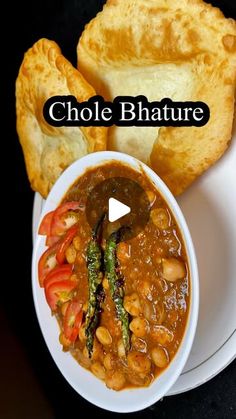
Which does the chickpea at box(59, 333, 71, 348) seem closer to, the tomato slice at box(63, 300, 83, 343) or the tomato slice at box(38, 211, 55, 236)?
the tomato slice at box(63, 300, 83, 343)

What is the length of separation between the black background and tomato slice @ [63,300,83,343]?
0.38 meters

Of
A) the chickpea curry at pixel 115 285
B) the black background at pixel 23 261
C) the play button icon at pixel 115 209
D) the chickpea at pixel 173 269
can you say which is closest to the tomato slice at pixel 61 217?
the chickpea curry at pixel 115 285

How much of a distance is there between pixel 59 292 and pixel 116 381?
291mm

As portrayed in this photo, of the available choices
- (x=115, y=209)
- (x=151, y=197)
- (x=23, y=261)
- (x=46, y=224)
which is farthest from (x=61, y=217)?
(x=23, y=261)

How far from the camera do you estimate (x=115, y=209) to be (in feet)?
4.94

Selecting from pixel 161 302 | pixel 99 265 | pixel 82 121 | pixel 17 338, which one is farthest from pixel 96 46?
pixel 17 338

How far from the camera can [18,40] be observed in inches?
79.1

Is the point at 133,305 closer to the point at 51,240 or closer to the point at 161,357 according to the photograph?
the point at 161,357

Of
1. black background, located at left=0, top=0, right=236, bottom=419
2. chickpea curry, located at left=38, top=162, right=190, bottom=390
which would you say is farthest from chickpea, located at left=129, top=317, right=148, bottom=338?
black background, located at left=0, top=0, right=236, bottom=419

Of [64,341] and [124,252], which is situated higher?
[124,252]

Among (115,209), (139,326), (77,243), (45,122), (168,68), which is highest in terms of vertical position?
(168,68)

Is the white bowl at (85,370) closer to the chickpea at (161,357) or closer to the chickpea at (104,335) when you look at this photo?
the chickpea at (161,357)

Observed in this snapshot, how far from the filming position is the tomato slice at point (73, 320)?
1.58 m

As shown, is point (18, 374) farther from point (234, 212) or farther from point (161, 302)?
point (234, 212)
